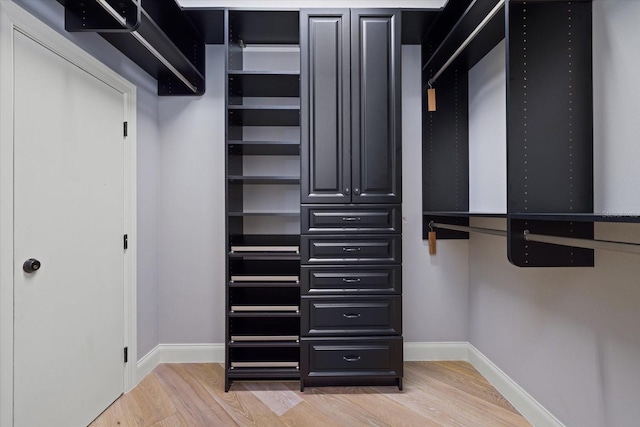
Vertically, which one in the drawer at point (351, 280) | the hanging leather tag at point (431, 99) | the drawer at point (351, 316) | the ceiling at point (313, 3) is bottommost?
the drawer at point (351, 316)

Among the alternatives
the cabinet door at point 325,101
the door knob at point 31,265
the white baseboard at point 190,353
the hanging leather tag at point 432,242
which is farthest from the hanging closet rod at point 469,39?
the white baseboard at point 190,353

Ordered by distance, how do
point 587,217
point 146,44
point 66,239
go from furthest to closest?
point 146,44 → point 66,239 → point 587,217

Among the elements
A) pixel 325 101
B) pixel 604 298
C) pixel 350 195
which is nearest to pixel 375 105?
pixel 325 101

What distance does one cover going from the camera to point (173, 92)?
2.25 metres

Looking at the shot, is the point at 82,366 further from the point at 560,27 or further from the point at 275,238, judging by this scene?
the point at 560,27

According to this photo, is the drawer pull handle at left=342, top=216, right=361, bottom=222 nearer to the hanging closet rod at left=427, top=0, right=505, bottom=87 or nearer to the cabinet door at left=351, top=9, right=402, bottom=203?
the cabinet door at left=351, top=9, right=402, bottom=203

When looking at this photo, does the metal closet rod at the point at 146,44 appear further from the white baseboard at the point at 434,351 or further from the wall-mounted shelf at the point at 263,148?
the white baseboard at the point at 434,351

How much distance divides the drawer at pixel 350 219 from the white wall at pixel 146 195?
111 cm

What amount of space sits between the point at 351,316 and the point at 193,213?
1.36m

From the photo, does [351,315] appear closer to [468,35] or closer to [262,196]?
[262,196]

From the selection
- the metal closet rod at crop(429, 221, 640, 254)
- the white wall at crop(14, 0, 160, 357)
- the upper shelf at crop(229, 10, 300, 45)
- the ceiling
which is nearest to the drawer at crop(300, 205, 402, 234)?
the metal closet rod at crop(429, 221, 640, 254)

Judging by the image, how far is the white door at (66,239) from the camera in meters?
1.27

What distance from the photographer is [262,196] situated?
2.29 metres

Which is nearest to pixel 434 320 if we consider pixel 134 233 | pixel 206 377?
pixel 206 377
